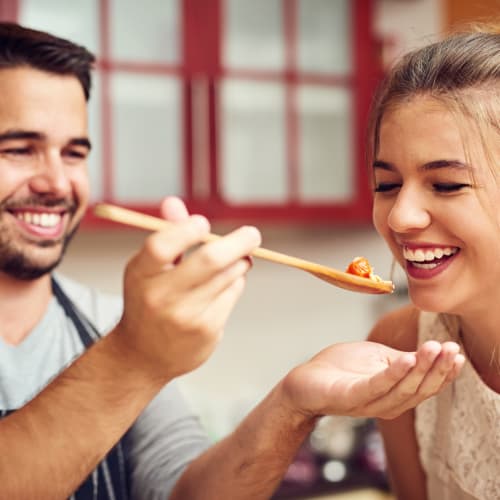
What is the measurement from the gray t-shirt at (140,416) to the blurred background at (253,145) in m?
0.82

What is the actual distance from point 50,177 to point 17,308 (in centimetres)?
26

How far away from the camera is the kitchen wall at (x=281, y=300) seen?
2.71 m

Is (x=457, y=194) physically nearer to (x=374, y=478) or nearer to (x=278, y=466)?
(x=278, y=466)

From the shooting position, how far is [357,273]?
1.22 metres

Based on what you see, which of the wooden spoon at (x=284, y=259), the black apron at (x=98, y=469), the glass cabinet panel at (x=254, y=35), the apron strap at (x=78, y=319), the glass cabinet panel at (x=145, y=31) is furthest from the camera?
the glass cabinet panel at (x=254, y=35)

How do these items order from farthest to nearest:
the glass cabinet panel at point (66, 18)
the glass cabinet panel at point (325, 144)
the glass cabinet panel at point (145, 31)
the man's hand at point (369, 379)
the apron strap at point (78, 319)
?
the glass cabinet panel at point (325, 144), the glass cabinet panel at point (145, 31), the glass cabinet panel at point (66, 18), the apron strap at point (78, 319), the man's hand at point (369, 379)

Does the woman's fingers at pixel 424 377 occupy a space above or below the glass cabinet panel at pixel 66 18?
below

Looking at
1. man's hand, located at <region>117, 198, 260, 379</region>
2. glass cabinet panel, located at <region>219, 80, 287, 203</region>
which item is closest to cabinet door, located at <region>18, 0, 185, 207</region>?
glass cabinet panel, located at <region>219, 80, 287, 203</region>

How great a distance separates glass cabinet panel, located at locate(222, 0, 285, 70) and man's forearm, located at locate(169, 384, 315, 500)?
153 cm

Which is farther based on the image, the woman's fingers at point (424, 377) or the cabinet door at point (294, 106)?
the cabinet door at point (294, 106)

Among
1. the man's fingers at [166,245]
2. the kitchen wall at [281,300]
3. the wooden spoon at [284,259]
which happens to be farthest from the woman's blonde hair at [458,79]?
the kitchen wall at [281,300]

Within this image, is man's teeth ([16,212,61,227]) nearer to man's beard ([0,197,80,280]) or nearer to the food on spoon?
man's beard ([0,197,80,280])

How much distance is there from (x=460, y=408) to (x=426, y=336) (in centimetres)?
15

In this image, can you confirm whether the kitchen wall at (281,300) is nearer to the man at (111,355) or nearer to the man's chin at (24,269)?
the man at (111,355)
